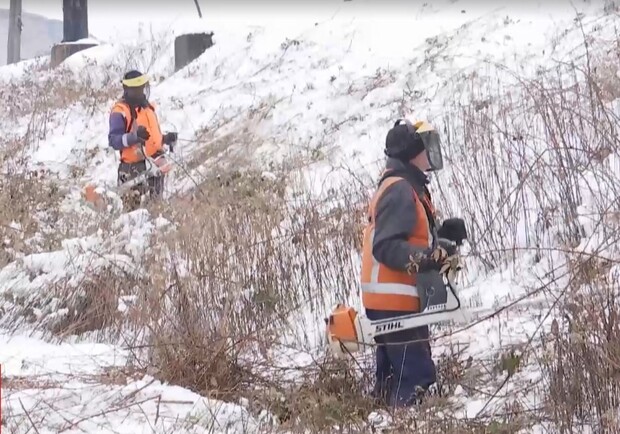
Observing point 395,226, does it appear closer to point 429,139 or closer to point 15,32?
point 429,139

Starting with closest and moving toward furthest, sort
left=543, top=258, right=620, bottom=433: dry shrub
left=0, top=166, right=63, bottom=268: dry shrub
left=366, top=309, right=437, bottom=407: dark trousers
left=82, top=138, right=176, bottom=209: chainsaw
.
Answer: left=543, top=258, right=620, bottom=433: dry shrub
left=366, top=309, right=437, bottom=407: dark trousers
left=0, top=166, right=63, bottom=268: dry shrub
left=82, top=138, right=176, bottom=209: chainsaw

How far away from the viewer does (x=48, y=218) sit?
24.8ft

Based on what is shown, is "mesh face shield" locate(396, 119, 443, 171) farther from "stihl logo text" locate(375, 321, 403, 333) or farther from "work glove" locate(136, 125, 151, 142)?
"work glove" locate(136, 125, 151, 142)

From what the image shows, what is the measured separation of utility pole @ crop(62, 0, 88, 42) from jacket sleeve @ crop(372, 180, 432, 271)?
653 inches

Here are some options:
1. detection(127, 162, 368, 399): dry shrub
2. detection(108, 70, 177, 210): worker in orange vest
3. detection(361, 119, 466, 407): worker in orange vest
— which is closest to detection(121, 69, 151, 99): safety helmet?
detection(108, 70, 177, 210): worker in orange vest

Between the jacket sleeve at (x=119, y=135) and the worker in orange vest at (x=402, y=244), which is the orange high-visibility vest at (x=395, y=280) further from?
the jacket sleeve at (x=119, y=135)

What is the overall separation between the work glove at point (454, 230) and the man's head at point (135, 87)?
444 centimetres

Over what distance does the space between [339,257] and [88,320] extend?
157cm

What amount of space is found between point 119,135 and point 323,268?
10.1 feet

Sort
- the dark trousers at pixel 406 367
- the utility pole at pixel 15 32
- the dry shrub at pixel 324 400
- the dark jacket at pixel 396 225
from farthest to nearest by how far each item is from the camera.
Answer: the utility pole at pixel 15 32 → the dark trousers at pixel 406 367 → the dark jacket at pixel 396 225 → the dry shrub at pixel 324 400

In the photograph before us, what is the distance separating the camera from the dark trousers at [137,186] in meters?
7.74

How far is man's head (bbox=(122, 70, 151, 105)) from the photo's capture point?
820 centimetres

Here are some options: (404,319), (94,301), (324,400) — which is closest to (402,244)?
(404,319)

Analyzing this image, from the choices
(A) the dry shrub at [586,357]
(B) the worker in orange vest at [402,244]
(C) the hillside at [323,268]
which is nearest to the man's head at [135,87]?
(C) the hillside at [323,268]
